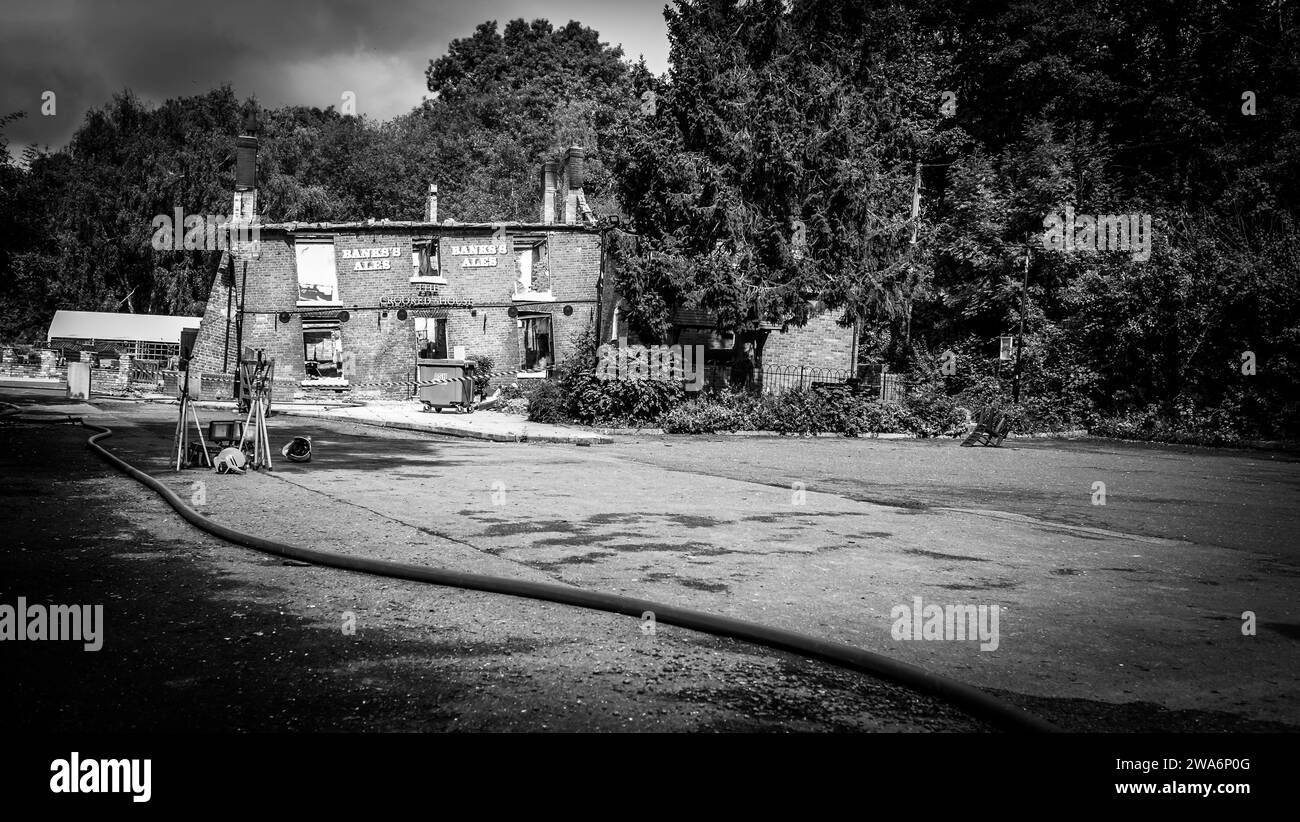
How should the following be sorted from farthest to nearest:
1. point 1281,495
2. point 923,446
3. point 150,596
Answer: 1. point 923,446
2. point 1281,495
3. point 150,596

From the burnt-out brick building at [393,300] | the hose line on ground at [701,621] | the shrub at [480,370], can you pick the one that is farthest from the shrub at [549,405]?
the hose line on ground at [701,621]

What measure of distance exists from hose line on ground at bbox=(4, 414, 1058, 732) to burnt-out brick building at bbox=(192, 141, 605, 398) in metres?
28.4

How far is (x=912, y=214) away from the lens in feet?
129

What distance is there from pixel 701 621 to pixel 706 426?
18.5 meters

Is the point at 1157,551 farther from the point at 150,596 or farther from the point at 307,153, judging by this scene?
the point at 307,153

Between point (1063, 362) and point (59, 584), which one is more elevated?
point (1063, 362)

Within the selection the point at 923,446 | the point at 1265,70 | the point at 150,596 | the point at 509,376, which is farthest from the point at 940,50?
the point at 150,596

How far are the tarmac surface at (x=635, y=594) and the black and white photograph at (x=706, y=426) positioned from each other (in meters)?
0.05

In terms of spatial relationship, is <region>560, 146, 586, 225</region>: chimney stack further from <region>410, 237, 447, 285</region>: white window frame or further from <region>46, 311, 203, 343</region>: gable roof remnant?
<region>46, 311, 203, 343</region>: gable roof remnant

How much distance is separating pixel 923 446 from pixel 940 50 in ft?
99.9

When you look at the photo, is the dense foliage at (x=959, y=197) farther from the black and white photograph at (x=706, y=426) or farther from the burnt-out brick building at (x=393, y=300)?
the burnt-out brick building at (x=393, y=300)

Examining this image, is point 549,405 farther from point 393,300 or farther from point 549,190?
point 549,190

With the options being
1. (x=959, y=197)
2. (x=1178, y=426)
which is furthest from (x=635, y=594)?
(x=959, y=197)

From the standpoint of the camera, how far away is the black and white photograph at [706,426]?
383 cm
